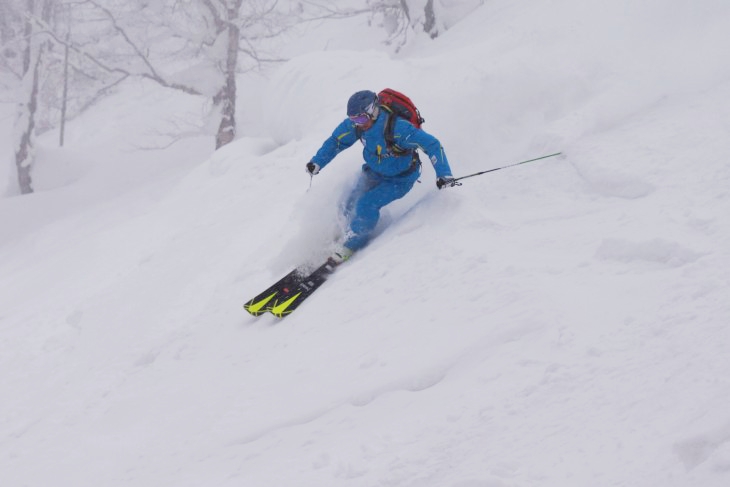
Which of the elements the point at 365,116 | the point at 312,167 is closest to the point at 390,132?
the point at 365,116

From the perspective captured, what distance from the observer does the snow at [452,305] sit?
2.96m

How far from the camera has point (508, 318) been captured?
3742mm

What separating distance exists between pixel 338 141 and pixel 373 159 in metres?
0.42

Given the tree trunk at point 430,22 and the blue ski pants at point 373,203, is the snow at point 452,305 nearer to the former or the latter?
the blue ski pants at point 373,203

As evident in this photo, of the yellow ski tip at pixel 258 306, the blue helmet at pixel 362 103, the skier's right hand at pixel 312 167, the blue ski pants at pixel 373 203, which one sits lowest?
the yellow ski tip at pixel 258 306

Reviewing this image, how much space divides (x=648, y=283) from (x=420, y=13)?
631 inches

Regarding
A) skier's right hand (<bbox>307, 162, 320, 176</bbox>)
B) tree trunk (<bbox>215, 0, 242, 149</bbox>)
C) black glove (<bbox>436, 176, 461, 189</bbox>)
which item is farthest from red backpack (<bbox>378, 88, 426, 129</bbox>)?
tree trunk (<bbox>215, 0, 242, 149</bbox>)

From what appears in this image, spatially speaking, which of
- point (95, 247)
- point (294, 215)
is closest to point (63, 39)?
point (95, 247)

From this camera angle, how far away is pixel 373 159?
19.5 feet

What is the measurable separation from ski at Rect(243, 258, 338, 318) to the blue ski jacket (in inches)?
39.8

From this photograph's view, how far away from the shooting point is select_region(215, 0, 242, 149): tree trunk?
1752cm

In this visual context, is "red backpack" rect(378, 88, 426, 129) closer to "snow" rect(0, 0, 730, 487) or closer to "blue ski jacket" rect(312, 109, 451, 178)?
"blue ski jacket" rect(312, 109, 451, 178)

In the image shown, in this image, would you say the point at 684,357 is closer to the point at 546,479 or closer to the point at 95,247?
the point at 546,479

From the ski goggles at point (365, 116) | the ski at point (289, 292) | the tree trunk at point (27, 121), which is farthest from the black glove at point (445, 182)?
the tree trunk at point (27, 121)
